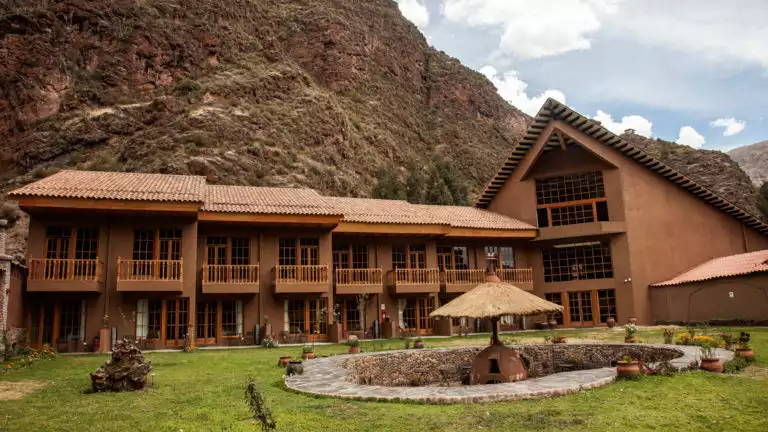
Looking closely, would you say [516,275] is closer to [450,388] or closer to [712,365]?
[712,365]

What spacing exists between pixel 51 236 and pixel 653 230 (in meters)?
26.6

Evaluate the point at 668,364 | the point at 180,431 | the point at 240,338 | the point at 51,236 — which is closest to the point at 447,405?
the point at 180,431

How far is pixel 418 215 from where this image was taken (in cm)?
2822

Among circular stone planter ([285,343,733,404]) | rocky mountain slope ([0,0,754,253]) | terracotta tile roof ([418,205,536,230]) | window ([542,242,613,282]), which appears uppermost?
rocky mountain slope ([0,0,754,253])

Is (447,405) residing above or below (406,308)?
below

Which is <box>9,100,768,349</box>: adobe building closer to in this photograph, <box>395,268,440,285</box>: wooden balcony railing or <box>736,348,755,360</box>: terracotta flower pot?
<box>395,268,440,285</box>: wooden balcony railing

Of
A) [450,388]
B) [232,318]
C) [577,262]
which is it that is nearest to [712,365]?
[450,388]

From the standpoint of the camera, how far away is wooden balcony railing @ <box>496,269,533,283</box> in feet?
96.6

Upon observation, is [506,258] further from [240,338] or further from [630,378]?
[630,378]

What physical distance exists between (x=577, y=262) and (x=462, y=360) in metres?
14.9

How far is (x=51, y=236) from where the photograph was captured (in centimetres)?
2109

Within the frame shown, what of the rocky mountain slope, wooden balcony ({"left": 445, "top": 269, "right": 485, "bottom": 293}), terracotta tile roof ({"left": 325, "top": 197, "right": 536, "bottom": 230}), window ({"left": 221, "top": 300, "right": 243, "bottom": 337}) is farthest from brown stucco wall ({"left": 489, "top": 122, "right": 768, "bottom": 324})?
the rocky mountain slope

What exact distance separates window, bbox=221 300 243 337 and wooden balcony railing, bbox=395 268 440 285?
22.5ft

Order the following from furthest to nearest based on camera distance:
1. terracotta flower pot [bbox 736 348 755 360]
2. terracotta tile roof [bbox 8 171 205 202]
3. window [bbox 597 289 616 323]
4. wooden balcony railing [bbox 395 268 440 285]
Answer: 1. window [bbox 597 289 616 323]
2. wooden balcony railing [bbox 395 268 440 285]
3. terracotta tile roof [bbox 8 171 205 202]
4. terracotta flower pot [bbox 736 348 755 360]
